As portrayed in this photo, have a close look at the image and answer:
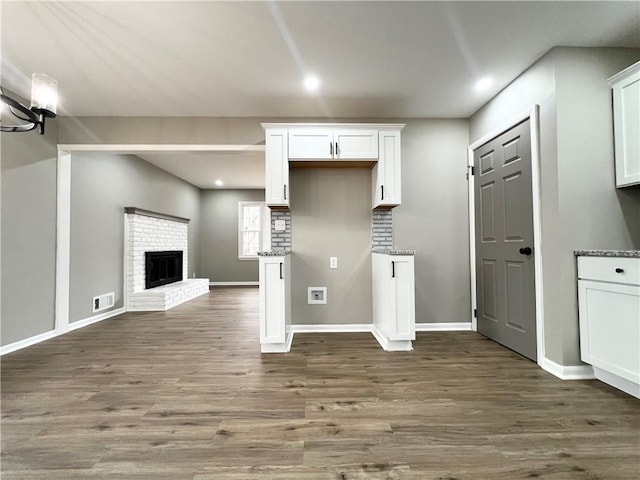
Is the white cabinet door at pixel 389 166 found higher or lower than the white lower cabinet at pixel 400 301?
higher

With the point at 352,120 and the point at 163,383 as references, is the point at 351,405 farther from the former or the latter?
the point at 352,120

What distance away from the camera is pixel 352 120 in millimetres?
3488

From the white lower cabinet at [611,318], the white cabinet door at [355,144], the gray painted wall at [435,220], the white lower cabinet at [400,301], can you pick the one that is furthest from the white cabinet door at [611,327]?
the white cabinet door at [355,144]

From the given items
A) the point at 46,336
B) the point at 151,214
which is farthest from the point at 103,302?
the point at 151,214

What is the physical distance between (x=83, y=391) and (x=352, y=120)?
11.3 ft

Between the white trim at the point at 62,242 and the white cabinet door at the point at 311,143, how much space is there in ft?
8.85

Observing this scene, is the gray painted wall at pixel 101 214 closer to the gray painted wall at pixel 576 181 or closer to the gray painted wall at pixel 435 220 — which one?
the gray painted wall at pixel 435 220

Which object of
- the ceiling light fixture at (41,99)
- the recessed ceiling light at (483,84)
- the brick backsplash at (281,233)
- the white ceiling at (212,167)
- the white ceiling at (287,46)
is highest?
the white ceiling at (212,167)

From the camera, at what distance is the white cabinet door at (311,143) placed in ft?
10.1

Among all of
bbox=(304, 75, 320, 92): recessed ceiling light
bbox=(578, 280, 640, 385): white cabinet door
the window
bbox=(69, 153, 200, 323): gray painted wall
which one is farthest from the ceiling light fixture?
the window

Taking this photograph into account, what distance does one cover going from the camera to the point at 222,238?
26.5ft

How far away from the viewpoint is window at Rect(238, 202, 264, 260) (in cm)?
808

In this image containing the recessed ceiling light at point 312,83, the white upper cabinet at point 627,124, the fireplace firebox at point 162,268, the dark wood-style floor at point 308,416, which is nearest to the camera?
the dark wood-style floor at point 308,416

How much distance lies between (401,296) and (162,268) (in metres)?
4.81
